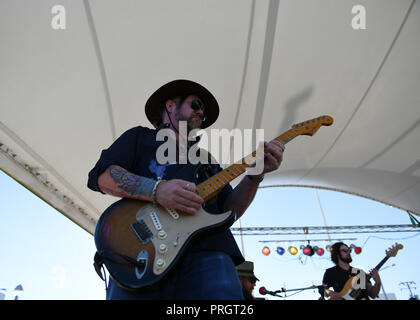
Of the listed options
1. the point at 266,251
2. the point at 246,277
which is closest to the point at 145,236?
the point at 246,277

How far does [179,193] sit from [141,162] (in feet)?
0.99

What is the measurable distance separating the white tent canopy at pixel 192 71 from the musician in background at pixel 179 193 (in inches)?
63.2

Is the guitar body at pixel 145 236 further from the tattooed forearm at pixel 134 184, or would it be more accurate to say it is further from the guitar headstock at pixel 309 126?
the guitar headstock at pixel 309 126

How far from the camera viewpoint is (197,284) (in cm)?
79

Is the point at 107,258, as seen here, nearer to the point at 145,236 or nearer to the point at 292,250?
the point at 145,236

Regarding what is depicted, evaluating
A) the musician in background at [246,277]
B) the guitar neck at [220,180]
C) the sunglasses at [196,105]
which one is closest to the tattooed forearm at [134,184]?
the guitar neck at [220,180]

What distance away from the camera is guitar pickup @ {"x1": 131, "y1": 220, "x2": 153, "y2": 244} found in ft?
2.93

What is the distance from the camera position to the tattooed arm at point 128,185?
98 cm

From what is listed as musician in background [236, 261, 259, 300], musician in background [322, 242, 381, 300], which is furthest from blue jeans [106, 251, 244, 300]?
musician in background [322, 242, 381, 300]

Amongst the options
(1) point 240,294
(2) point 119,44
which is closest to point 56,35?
(2) point 119,44

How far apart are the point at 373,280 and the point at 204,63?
384cm

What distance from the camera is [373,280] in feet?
12.6

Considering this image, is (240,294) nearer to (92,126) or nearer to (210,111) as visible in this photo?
(210,111)

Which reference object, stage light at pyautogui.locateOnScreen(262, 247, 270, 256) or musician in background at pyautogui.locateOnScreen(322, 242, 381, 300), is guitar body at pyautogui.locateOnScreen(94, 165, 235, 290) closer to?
musician in background at pyautogui.locateOnScreen(322, 242, 381, 300)
